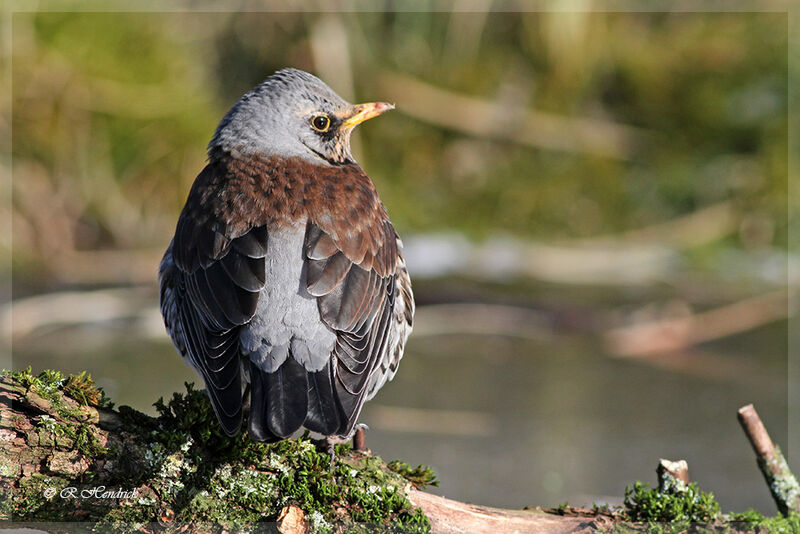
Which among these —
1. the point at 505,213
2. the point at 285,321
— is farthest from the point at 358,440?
the point at 505,213

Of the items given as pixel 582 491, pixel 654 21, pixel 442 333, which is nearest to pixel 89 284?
pixel 442 333

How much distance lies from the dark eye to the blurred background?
1.62m

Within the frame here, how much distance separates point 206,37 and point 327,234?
542cm

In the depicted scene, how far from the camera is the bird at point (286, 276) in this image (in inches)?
91.8

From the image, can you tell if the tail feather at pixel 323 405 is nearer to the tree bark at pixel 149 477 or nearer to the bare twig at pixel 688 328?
the tree bark at pixel 149 477

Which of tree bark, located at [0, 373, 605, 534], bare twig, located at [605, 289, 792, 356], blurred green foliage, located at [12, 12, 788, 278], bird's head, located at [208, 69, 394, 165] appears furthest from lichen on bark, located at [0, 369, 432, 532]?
blurred green foliage, located at [12, 12, 788, 278]

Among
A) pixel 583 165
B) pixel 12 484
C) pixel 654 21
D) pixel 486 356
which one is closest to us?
pixel 12 484

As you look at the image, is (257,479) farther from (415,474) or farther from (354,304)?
(354,304)

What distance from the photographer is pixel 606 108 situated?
24.9 ft

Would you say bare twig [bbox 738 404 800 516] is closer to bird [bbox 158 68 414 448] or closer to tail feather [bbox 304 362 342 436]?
bird [bbox 158 68 414 448]

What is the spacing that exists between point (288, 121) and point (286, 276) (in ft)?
2.53

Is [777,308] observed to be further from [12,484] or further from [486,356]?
[12,484]

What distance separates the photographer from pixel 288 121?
10.3 ft

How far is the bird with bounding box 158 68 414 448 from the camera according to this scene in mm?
2332
